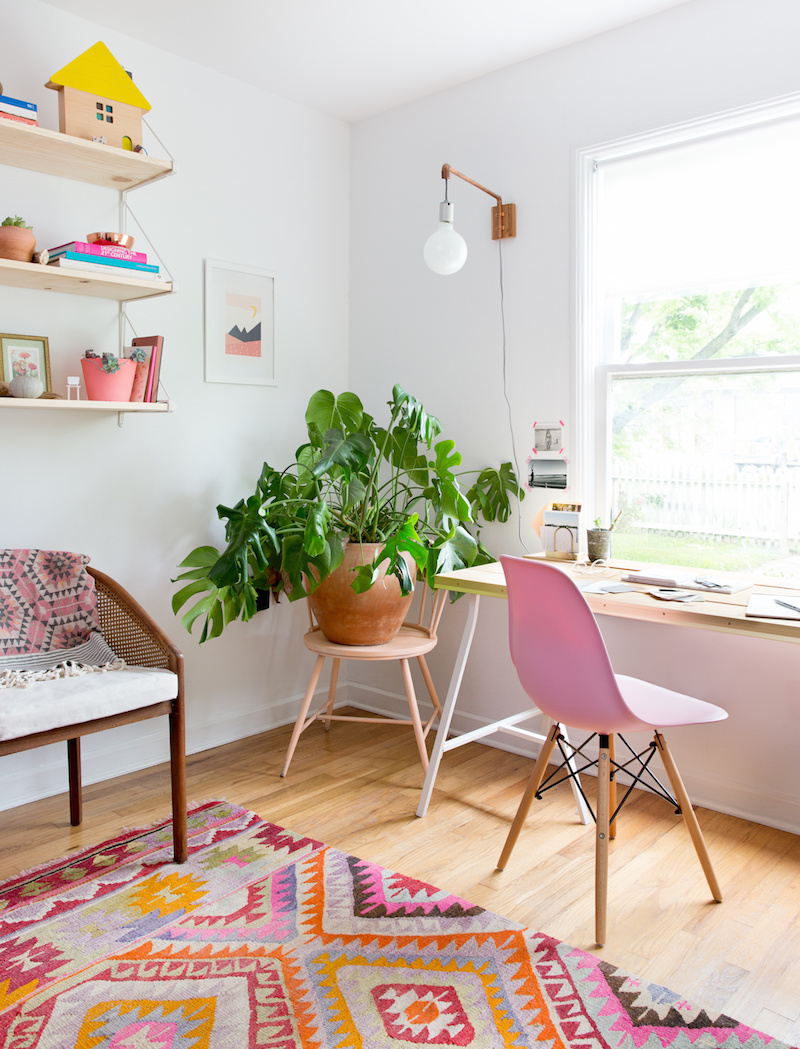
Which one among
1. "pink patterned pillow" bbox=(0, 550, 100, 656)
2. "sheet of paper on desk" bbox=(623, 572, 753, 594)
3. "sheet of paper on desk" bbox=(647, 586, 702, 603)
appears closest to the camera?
"sheet of paper on desk" bbox=(647, 586, 702, 603)

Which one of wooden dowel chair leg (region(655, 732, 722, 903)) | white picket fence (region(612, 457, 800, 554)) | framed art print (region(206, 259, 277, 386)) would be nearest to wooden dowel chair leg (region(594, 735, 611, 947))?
wooden dowel chair leg (region(655, 732, 722, 903))

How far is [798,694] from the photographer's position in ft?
7.89

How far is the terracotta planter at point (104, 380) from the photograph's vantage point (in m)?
2.50

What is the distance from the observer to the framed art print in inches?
120

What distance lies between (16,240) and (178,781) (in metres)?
1.56

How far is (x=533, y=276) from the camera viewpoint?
9.75 ft

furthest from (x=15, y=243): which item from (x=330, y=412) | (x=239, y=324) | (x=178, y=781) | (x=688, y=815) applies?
(x=688, y=815)

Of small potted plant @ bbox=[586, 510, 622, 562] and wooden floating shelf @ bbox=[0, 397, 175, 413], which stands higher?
wooden floating shelf @ bbox=[0, 397, 175, 413]

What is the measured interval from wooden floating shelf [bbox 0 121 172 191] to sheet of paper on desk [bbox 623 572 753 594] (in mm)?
1882

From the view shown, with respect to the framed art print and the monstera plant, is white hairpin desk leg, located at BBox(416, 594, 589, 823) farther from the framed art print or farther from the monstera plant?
the framed art print

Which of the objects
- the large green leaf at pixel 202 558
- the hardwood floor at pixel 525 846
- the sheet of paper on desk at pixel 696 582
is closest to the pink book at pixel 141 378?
the large green leaf at pixel 202 558

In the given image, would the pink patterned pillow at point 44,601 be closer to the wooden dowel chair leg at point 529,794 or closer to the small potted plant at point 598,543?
the wooden dowel chair leg at point 529,794

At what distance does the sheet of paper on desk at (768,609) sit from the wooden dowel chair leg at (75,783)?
74.6 inches

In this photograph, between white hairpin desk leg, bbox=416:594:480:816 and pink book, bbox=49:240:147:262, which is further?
white hairpin desk leg, bbox=416:594:480:816
